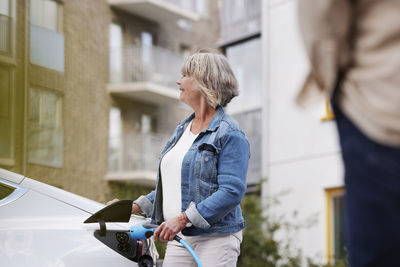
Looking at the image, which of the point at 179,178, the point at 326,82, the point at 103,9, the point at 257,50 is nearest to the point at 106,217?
the point at 179,178

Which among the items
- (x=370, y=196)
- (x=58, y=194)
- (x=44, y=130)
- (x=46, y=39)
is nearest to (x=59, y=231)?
(x=58, y=194)

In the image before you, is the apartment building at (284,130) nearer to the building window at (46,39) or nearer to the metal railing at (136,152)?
the building window at (46,39)

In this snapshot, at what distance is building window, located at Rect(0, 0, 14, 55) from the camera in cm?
747

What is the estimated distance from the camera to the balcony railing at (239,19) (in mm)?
16047

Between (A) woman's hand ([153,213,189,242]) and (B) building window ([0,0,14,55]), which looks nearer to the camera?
(A) woman's hand ([153,213,189,242])

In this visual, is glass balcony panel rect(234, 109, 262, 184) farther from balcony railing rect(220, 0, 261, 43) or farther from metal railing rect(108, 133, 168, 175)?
metal railing rect(108, 133, 168, 175)

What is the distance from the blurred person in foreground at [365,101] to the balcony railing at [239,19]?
14.1 meters

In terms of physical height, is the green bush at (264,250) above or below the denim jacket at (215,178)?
below

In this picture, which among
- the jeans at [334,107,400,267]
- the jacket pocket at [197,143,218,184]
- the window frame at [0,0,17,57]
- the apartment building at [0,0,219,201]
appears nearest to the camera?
the jeans at [334,107,400,267]

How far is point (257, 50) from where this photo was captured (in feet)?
51.8

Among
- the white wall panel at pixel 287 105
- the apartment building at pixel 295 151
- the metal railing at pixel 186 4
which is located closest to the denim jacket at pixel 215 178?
the apartment building at pixel 295 151

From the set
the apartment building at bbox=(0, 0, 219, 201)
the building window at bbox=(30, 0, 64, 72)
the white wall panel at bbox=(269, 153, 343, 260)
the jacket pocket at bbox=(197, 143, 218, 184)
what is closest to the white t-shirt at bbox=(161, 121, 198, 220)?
the jacket pocket at bbox=(197, 143, 218, 184)

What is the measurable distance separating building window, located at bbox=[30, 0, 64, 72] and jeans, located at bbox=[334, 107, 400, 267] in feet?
22.2

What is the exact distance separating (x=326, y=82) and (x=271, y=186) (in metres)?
12.6
